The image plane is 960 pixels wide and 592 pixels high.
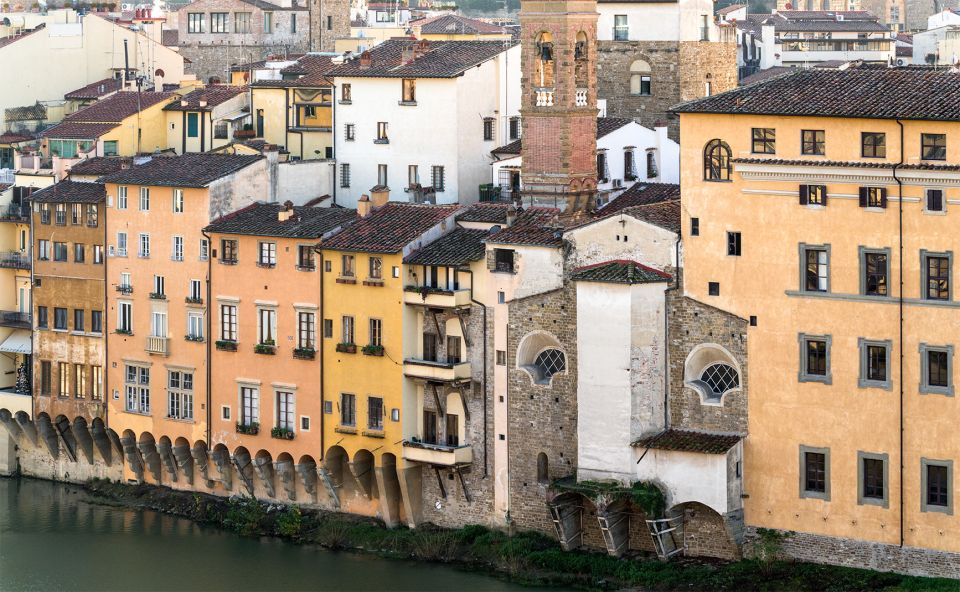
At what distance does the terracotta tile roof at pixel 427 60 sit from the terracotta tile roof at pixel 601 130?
6.81 ft

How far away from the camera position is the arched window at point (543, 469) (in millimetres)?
52812

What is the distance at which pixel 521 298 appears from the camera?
5259 centimetres

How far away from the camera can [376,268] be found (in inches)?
2153

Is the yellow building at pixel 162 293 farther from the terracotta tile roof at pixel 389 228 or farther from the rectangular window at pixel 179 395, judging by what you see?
the terracotta tile roof at pixel 389 228

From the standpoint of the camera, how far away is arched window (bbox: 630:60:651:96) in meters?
64.8

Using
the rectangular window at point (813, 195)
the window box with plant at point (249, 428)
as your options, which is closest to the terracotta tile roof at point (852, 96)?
Answer: the rectangular window at point (813, 195)

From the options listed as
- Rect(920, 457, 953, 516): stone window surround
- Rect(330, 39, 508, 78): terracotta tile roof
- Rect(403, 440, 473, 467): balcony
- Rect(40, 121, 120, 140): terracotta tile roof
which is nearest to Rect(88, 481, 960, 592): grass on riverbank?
Rect(920, 457, 953, 516): stone window surround

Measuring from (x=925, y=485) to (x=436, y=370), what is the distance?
37.0ft

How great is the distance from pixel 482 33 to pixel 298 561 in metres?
25.4

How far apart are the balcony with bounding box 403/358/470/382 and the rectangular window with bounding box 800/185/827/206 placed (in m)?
8.79

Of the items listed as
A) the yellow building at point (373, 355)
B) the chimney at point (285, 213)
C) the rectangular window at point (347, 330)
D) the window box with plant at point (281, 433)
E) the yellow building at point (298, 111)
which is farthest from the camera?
the yellow building at point (298, 111)

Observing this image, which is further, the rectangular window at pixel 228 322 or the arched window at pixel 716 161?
the rectangular window at pixel 228 322

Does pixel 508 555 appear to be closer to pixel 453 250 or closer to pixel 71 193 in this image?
pixel 453 250

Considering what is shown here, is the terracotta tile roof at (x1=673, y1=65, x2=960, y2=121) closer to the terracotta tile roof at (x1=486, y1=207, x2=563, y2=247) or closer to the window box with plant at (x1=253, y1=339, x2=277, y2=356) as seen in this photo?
the terracotta tile roof at (x1=486, y1=207, x2=563, y2=247)
